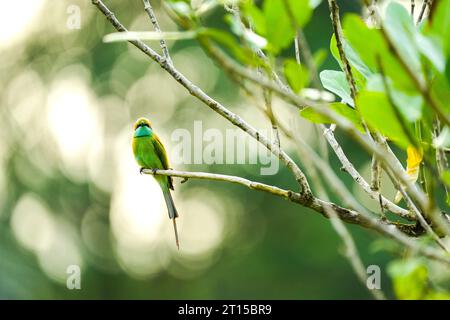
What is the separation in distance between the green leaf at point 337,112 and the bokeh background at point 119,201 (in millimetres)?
11416

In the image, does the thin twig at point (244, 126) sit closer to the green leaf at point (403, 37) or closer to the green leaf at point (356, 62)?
the green leaf at point (356, 62)

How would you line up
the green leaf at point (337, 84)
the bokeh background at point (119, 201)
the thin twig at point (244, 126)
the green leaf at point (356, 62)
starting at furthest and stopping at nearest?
the bokeh background at point (119, 201) < the thin twig at point (244, 126) < the green leaf at point (337, 84) < the green leaf at point (356, 62)

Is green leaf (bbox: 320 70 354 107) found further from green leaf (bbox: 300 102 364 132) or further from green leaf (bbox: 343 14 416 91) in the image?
green leaf (bbox: 343 14 416 91)

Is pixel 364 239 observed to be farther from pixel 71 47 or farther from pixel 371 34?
pixel 371 34

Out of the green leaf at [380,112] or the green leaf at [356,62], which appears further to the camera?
the green leaf at [356,62]

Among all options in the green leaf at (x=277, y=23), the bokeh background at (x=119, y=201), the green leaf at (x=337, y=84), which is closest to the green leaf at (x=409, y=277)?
the green leaf at (x=277, y=23)

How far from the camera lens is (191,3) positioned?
0.79 metres

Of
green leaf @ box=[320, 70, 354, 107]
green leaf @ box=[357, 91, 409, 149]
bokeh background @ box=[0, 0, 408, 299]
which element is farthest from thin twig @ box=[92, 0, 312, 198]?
bokeh background @ box=[0, 0, 408, 299]

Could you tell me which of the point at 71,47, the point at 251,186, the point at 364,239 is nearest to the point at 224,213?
the point at 364,239

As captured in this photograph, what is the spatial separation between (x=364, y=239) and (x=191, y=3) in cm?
1102

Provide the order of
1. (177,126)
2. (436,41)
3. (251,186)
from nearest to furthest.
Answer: (436,41), (251,186), (177,126)

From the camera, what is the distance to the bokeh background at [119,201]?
1316cm

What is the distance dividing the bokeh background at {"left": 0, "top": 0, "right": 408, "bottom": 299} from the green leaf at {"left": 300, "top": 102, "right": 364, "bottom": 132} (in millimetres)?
11416

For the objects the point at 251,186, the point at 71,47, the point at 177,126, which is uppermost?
the point at 71,47
